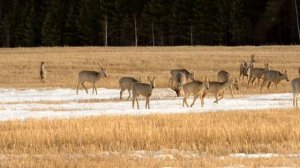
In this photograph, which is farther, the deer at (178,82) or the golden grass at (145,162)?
the deer at (178,82)

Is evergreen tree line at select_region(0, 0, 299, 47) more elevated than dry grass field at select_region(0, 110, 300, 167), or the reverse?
evergreen tree line at select_region(0, 0, 299, 47)

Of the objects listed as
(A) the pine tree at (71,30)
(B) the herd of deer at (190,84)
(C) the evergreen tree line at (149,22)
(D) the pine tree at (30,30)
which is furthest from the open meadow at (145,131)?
(D) the pine tree at (30,30)

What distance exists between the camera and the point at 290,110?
18703mm

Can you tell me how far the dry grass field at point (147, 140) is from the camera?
37.0 ft

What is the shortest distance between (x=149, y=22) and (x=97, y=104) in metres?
58.9

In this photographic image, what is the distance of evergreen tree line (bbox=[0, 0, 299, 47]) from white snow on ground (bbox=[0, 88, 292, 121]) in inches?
1938

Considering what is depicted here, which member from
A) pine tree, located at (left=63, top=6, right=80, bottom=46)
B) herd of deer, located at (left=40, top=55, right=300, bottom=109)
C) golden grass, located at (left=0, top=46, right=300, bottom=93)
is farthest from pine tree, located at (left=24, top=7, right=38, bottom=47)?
herd of deer, located at (left=40, top=55, right=300, bottom=109)

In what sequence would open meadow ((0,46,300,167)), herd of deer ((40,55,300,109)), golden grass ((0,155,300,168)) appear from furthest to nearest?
1. herd of deer ((40,55,300,109))
2. open meadow ((0,46,300,167))
3. golden grass ((0,155,300,168))

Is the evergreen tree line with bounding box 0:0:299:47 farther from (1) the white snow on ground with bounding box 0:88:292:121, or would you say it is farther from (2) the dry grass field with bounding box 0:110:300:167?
(2) the dry grass field with bounding box 0:110:300:167

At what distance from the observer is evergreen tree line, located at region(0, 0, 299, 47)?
75.0 metres

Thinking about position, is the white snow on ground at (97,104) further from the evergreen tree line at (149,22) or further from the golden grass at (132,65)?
the evergreen tree line at (149,22)

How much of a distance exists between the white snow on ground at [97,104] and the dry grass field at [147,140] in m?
2.85

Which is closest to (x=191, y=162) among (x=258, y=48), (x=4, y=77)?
(x=4, y=77)

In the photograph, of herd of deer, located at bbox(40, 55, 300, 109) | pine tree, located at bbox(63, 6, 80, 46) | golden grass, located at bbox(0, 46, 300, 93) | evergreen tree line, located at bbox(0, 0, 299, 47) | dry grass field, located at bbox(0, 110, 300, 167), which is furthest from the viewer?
pine tree, located at bbox(63, 6, 80, 46)
